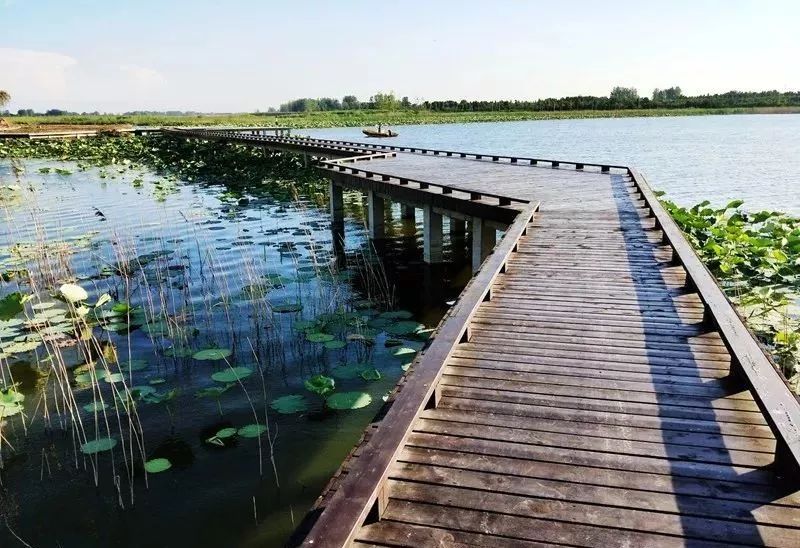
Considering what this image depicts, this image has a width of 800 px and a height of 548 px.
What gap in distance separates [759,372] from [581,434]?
4.28ft

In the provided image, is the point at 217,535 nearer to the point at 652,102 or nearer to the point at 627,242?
the point at 627,242

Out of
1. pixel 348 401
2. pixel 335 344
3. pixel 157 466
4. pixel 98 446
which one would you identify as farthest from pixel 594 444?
pixel 335 344

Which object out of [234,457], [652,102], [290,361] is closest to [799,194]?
[290,361]

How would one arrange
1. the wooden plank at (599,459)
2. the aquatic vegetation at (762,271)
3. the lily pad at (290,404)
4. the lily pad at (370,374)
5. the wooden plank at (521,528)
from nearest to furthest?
the wooden plank at (521,528) < the wooden plank at (599,459) < the lily pad at (290,404) < the lily pad at (370,374) < the aquatic vegetation at (762,271)

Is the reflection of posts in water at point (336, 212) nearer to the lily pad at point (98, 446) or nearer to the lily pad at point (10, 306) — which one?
the lily pad at point (10, 306)

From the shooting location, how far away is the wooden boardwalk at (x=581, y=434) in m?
3.04

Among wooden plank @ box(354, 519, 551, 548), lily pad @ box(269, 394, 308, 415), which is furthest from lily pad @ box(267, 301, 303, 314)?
wooden plank @ box(354, 519, 551, 548)

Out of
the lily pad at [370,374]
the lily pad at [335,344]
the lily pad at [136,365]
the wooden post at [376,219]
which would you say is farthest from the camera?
the wooden post at [376,219]

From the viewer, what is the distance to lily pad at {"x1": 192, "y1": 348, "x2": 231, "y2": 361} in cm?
805

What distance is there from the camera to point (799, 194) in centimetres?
2378

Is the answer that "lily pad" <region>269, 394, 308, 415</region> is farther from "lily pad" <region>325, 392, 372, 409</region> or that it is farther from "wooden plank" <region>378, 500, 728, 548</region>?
"wooden plank" <region>378, 500, 728, 548</region>

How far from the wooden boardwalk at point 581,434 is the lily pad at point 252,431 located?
8.01ft

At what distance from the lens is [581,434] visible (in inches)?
155

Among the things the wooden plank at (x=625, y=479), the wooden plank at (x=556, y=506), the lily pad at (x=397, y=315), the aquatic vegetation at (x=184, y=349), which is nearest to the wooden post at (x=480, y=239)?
the aquatic vegetation at (x=184, y=349)
